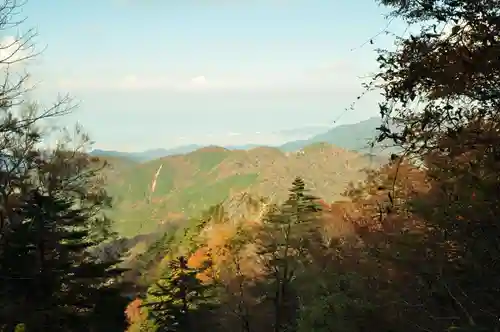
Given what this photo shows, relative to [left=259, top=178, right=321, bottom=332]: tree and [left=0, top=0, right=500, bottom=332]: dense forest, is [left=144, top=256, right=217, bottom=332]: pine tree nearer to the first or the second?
[left=0, top=0, right=500, bottom=332]: dense forest

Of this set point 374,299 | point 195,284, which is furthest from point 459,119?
point 195,284

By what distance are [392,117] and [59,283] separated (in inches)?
480

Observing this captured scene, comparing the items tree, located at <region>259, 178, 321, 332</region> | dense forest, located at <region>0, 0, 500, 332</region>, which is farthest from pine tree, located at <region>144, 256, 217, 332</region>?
tree, located at <region>259, 178, 321, 332</region>

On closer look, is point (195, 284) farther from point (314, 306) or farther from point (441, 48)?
point (441, 48)

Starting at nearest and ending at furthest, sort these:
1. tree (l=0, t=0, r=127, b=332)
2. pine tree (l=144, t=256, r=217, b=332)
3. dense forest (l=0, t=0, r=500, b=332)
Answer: dense forest (l=0, t=0, r=500, b=332) < tree (l=0, t=0, r=127, b=332) < pine tree (l=144, t=256, r=217, b=332)

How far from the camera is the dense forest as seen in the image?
4.04 m

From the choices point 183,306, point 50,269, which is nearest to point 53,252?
point 50,269

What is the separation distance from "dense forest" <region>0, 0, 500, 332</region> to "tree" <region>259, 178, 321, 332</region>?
0.07 m

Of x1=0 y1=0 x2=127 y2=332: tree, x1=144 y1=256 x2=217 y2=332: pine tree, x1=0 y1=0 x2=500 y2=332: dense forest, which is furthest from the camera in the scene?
x1=144 y1=256 x2=217 y2=332: pine tree

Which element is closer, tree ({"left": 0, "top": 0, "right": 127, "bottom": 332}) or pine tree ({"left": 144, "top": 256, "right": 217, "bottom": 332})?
tree ({"left": 0, "top": 0, "right": 127, "bottom": 332})

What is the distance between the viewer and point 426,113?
4008mm

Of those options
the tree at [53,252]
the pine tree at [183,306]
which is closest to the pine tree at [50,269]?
the tree at [53,252]

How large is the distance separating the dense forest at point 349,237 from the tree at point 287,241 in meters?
0.07

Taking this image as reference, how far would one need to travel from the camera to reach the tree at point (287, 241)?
22087 mm
